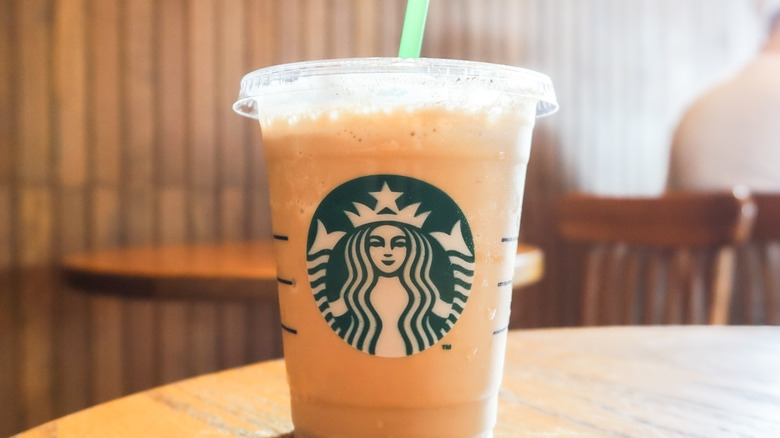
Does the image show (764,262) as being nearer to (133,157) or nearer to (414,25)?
(414,25)

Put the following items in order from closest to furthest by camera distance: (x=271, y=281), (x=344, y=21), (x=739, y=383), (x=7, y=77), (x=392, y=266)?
1. (x=392, y=266)
2. (x=739, y=383)
3. (x=271, y=281)
4. (x=7, y=77)
5. (x=344, y=21)

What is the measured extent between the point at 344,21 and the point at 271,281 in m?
1.50

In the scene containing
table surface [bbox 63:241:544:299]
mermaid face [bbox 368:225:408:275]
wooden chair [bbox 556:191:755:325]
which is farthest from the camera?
wooden chair [bbox 556:191:755:325]

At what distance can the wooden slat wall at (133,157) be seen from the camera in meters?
1.86

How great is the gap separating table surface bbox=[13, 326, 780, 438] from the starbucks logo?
118 mm

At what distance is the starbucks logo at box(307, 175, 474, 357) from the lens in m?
0.48

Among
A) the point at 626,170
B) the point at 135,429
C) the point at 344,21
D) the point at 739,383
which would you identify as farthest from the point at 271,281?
the point at 626,170

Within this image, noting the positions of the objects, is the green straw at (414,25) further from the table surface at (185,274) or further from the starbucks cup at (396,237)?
the table surface at (185,274)

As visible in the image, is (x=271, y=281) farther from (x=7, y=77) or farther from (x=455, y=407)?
(x=7, y=77)

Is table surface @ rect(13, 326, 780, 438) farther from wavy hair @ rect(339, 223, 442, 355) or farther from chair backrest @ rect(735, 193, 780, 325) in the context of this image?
chair backrest @ rect(735, 193, 780, 325)

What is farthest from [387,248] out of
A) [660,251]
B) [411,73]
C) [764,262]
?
[764,262]

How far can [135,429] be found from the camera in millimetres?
522

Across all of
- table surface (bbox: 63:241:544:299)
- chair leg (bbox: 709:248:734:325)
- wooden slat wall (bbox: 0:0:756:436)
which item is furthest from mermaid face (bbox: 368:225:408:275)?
chair leg (bbox: 709:248:734:325)

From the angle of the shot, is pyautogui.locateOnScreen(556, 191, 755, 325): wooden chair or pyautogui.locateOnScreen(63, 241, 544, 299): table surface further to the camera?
pyautogui.locateOnScreen(556, 191, 755, 325): wooden chair
